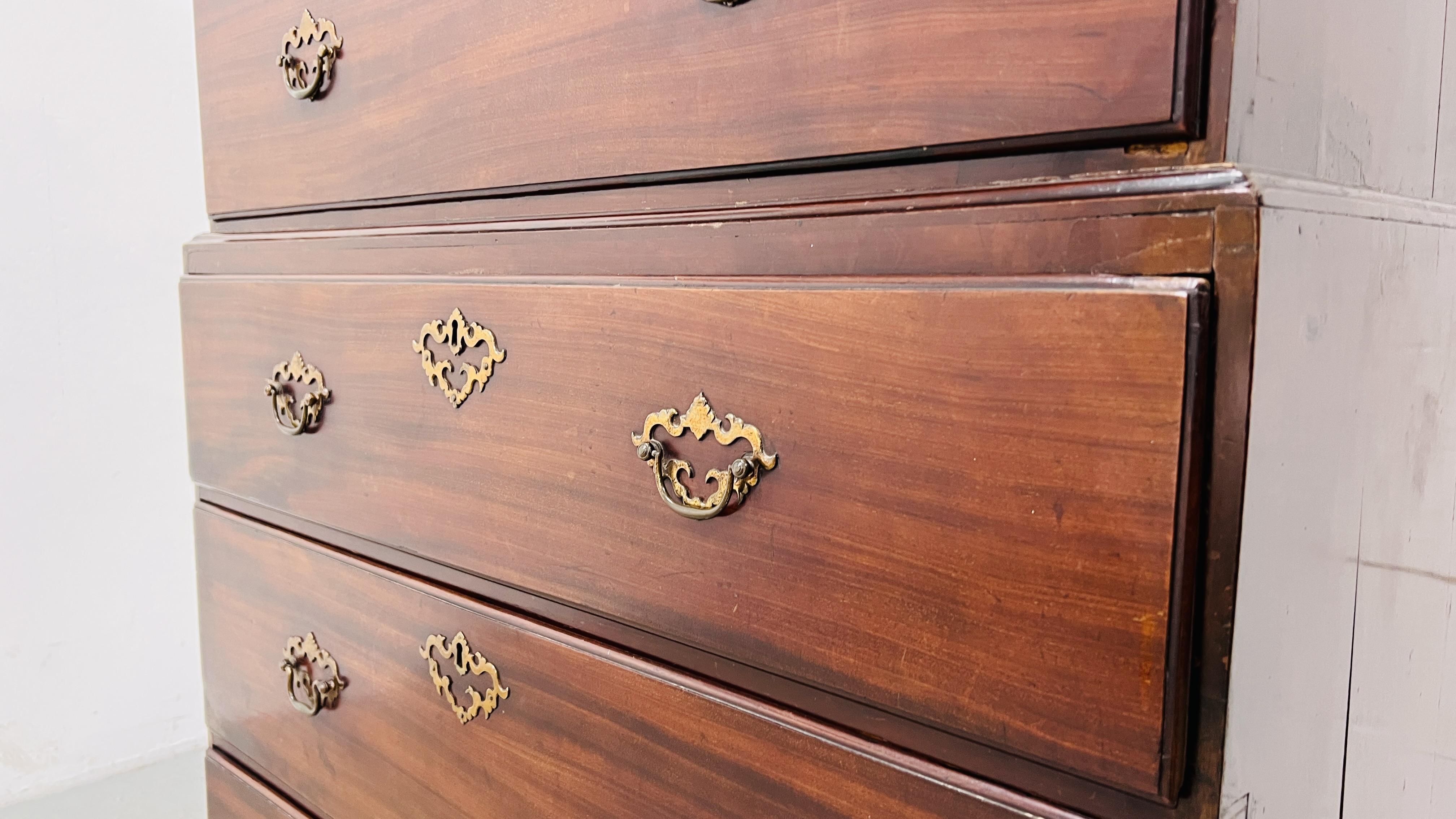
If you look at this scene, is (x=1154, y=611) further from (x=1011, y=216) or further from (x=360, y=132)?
(x=360, y=132)

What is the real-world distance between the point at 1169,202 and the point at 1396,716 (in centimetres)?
36

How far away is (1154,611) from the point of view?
40cm

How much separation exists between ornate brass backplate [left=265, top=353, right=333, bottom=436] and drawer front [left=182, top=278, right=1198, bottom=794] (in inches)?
5.9

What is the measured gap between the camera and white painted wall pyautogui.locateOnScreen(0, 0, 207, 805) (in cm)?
157

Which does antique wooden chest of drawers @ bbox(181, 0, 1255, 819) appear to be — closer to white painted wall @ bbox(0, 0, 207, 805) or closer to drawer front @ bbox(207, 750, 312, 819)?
drawer front @ bbox(207, 750, 312, 819)

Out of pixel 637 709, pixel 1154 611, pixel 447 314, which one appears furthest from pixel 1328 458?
pixel 447 314

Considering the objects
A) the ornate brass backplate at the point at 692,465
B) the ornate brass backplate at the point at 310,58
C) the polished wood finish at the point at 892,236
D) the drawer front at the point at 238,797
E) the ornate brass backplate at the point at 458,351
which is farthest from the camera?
the drawer front at the point at 238,797

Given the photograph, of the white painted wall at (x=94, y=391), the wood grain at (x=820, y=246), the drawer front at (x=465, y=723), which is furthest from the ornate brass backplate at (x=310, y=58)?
the white painted wall at (x=94, y=391)

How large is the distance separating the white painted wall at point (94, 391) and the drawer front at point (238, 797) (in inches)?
29.1

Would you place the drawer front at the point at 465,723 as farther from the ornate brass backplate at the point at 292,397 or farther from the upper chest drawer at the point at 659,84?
Answer: the upper chest drawer at the point at 659,84

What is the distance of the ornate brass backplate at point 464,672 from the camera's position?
2.37 feet

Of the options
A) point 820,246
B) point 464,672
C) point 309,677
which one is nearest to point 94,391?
point 309,677

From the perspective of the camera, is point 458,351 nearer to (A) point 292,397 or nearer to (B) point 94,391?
(A) point 292,397

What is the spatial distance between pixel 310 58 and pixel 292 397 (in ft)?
0.96
